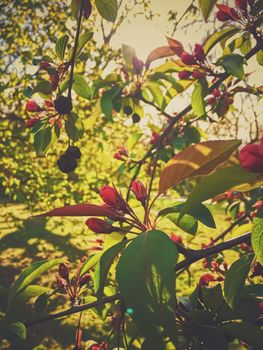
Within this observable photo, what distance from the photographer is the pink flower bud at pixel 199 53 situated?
62.9 inches

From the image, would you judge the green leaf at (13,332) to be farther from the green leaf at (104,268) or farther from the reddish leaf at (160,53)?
the reddish leaf at (160,53)

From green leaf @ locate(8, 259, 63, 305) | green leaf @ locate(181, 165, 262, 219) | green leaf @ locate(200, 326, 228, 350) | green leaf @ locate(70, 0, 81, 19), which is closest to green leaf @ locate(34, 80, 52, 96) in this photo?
green leaf @ locate(70, 0, 81, 19)

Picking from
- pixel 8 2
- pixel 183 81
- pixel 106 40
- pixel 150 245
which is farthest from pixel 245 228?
pixel 106 40

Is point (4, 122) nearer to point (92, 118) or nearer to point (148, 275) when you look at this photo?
point (92, 118)

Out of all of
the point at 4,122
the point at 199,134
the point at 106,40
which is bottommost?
the point at 199,134

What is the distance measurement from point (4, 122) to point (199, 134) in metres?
3.89

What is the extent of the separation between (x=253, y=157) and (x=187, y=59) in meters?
1.22

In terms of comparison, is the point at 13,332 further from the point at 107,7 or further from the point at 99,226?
→ the point at 107,7

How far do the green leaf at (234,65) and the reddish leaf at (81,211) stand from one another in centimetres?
103

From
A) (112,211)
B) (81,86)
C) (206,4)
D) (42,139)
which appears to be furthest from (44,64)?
(112,211)

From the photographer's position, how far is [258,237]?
723 mm

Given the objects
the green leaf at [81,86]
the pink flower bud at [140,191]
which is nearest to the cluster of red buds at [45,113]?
the green leaf at [81,86]

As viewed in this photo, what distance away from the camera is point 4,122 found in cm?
516

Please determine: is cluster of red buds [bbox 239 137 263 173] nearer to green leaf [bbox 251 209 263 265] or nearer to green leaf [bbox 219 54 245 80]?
green leaf [bbox 251 209 263 265]
